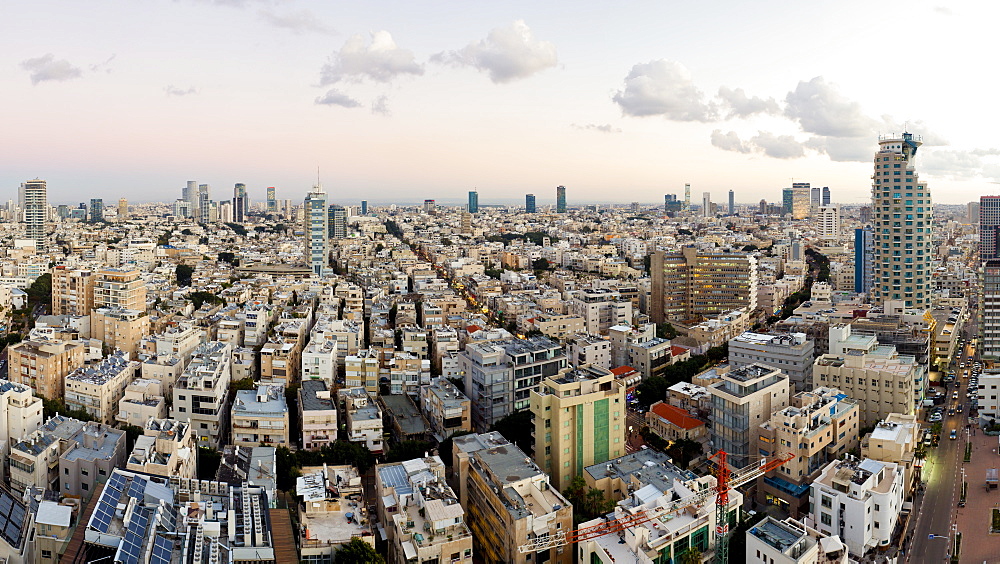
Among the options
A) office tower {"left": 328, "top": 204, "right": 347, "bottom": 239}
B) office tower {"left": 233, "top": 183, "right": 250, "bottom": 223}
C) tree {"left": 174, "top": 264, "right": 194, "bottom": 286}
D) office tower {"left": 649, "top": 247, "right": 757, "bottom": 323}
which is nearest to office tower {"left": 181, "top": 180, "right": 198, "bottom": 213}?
office tower {"left": 233, "top": 183, "right": 250, "bottom": 223}

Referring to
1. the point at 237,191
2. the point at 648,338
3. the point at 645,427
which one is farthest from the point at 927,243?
the point at 237,191

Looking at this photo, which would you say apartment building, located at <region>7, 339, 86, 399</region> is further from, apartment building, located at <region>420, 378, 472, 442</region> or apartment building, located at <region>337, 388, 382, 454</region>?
apartment building, located at <region>420, 378, 472, 442</region>

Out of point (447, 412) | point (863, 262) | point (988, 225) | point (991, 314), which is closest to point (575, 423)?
point (447, 412)

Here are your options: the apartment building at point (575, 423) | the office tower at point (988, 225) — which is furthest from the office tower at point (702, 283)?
the office tower at point (988, 225)

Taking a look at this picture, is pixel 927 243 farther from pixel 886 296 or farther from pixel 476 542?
pixel 476 542

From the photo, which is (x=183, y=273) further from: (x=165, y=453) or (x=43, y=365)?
(x=165, y=453)

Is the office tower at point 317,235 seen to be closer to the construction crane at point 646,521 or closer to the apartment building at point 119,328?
the apartment building at point 119,328
